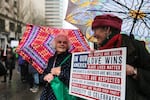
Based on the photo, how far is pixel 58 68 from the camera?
405 centimetres

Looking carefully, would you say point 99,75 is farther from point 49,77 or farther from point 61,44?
point 61,44

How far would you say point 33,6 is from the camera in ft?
201

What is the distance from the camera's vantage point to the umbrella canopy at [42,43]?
6.25 metres

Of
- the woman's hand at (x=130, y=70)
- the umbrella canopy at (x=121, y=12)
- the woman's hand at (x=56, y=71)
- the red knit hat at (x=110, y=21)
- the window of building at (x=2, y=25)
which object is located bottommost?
the woman's hand at (x=56, y=71)

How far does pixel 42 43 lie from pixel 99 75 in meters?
3.44

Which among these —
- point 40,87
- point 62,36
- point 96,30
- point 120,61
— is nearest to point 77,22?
point 62,36

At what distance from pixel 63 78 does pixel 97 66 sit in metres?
0.85

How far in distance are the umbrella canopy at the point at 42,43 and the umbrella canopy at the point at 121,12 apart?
1443 millimetres

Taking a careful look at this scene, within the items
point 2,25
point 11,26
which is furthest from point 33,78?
point 11,26

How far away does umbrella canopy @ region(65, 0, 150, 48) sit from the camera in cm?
415

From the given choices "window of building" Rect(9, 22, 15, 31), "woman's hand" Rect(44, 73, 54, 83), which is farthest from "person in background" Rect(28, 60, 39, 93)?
"window of building" Rect(9, 22, 15, 31)

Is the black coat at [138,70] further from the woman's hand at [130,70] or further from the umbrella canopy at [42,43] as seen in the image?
the umbrella canopy at [42,43]

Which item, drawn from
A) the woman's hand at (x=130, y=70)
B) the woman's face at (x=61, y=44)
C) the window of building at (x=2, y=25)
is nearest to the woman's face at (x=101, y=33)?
the woman's hand at (x=130, y=70)

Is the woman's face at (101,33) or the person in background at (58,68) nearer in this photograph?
the woman's face at (101,33)
